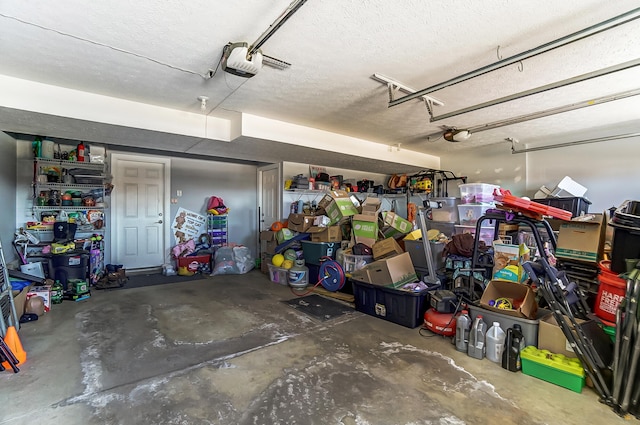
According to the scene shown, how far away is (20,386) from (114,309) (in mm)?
1654

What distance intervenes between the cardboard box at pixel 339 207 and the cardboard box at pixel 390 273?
1360 millimetres

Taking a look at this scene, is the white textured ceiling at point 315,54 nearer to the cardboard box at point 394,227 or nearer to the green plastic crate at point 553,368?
the cardboard box at point 394,227

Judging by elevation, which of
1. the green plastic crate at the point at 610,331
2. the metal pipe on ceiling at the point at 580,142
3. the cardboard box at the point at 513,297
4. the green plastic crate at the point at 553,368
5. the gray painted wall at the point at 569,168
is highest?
the metal pipe on ceiling at the point at 580,142

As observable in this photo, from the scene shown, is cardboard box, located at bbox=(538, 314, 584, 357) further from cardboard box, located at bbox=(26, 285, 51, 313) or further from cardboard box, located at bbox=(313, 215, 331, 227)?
cardboard box, located at bbox=(26, 285, 51, 313)

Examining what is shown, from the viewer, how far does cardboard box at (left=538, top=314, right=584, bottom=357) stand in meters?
2.25

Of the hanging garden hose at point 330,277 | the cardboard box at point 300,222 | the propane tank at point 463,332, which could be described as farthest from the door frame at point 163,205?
the propane tank at point 463,332

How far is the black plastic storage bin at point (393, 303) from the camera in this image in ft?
10.5

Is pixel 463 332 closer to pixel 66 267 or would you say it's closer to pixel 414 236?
pixel 414 236

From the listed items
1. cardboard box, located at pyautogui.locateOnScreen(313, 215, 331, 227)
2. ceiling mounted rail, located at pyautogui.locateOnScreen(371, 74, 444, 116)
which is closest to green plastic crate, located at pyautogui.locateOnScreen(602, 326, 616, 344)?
ceiling mounted rail, located at pyautogui.locateOnScreen(371, 74, 444, 116)

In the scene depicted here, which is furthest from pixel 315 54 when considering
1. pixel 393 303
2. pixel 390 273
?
pixel 393 303

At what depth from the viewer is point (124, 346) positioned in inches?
108

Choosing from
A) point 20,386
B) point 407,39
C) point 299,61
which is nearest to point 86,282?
point 20,386

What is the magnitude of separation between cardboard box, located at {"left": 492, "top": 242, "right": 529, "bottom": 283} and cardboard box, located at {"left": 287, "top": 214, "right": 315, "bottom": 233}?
9.47 feet

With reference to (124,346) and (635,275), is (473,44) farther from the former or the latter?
(124,346)
